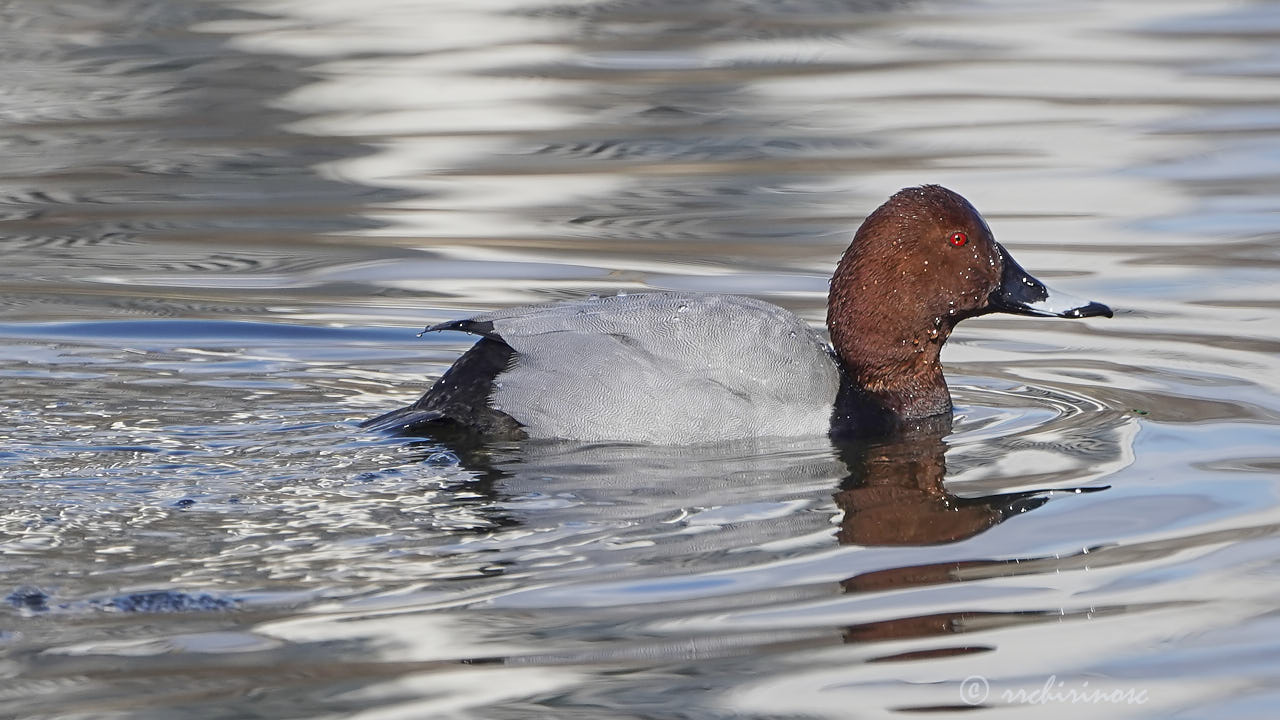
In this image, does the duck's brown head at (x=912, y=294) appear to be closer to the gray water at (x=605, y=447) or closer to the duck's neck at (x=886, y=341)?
the duck's neck at (x=886, y=341)

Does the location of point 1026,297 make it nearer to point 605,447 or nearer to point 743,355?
point 743,355

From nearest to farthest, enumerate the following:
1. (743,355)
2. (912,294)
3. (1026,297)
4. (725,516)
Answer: (725,516) → (743,355) → (912,294) → (1026,297)

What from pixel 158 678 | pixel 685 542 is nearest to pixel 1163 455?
pixel 685 542

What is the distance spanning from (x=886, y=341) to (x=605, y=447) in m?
1.19

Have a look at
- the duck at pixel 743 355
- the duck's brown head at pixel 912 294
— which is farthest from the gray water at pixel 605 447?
the duck's brown head at pixel 912 294

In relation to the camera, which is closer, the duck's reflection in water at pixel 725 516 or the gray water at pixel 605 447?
the gray water at pixel 605 447

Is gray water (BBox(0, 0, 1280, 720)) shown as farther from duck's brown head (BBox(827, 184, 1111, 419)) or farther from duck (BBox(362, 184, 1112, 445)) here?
duck's brown head (BBox(827, 184, 1111, 419))

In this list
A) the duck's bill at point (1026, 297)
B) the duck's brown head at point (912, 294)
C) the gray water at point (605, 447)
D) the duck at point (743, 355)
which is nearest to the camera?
the gray water at point (605, 447)

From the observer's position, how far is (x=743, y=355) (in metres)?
6.05

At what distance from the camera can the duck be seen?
19.8ft

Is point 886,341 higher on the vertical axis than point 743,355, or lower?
lower

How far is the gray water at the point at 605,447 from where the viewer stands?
4.20 meters

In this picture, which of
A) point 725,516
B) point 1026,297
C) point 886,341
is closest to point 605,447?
point 725,516

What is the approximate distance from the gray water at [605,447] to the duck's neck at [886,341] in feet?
0.59
